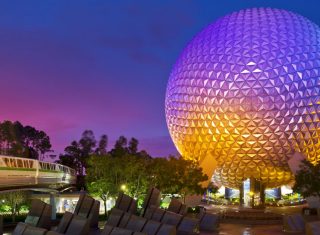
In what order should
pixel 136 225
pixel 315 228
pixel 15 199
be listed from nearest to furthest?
pixel 315 228 → pixel 136 225 → pixel 15 199

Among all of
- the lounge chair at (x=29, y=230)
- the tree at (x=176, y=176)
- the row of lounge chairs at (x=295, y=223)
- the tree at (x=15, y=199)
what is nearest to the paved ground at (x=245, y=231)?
the row of lounge chairs at (x=295, y=223)

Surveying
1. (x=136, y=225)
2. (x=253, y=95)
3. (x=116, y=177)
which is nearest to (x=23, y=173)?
(x=136, y=225)

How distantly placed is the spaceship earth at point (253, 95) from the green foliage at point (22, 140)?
120 feet

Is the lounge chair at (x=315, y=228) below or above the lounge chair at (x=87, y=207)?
below

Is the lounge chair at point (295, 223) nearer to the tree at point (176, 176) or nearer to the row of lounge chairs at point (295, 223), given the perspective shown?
the row of lounge chairs at point (295, 223)

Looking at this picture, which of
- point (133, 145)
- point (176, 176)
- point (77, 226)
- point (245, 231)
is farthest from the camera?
point (133, 145)

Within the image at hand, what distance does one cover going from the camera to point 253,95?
50.4 metres

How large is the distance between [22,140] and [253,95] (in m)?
48.6

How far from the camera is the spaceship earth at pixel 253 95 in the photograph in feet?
165

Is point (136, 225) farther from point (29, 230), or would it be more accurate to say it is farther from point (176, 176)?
point (176, 176)

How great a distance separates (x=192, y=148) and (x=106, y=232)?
1567 inches

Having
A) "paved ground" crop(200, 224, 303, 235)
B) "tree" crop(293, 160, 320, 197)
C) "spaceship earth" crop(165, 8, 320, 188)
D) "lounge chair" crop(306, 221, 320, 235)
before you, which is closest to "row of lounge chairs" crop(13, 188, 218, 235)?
"paved ground" crop(200, 224, 303, 235)

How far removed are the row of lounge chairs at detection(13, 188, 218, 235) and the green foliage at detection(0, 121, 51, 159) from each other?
5787 centimetres

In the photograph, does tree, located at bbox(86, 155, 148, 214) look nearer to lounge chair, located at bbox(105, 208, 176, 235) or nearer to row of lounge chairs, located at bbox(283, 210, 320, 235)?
row of lounge chairs, located at bbox(283, 210, 320, 235)
